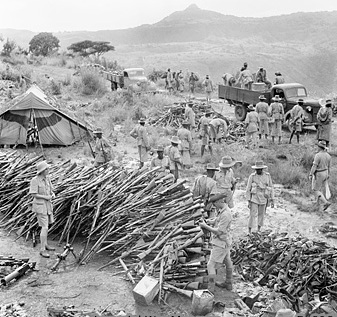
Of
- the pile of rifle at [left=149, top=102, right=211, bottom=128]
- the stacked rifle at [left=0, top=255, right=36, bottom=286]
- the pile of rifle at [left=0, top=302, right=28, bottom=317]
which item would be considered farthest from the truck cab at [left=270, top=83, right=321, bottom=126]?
the pile of rifle at [left=0, top=302, right=28, bottom=317]

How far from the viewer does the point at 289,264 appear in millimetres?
7074

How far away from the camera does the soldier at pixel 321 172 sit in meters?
10.2

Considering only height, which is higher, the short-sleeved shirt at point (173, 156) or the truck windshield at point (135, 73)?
the truck windshield at point (135, 73)

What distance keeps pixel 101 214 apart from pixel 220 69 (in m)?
47.0

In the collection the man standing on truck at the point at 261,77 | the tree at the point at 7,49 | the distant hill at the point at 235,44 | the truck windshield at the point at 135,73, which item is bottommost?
the distant hill at the point at 235,44

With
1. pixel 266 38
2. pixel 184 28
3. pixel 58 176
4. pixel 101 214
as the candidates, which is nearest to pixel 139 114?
pixel 58 176

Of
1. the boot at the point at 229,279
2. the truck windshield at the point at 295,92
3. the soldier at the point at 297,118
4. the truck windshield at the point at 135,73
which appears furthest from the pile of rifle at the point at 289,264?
the truck windshield at the point at 135,73

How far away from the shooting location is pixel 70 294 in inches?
265

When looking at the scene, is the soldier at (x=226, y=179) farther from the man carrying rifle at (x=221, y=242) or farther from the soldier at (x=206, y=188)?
the man carrying rifle at (x=221, y=242)

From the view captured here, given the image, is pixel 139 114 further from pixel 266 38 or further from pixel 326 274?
pixel 266 38

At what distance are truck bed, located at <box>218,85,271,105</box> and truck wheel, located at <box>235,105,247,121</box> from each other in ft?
0.75

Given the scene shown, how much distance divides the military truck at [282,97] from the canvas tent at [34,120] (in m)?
7.27

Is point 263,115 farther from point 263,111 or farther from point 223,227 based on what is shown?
point 223,227

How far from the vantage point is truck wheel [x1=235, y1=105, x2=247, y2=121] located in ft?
64.9
